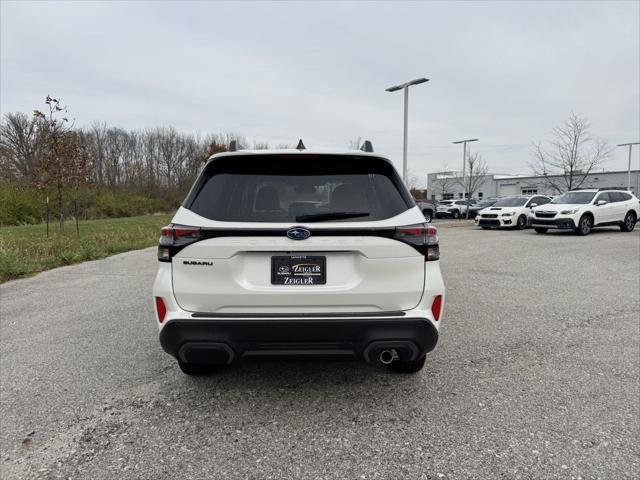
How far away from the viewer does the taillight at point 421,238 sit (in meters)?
2.62

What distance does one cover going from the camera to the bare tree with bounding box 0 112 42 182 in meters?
27.6

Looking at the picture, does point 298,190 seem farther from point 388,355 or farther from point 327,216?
point 388,355

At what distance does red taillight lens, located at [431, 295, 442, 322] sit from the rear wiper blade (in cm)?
71

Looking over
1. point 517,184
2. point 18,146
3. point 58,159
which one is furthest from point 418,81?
point 517,184

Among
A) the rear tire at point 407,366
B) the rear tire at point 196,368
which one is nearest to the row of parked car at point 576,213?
the rear tire at point 407,366

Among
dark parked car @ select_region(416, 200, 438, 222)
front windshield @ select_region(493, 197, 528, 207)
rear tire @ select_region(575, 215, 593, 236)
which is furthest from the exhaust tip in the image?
front windshield @ select_region(493, 197, 528, 207)

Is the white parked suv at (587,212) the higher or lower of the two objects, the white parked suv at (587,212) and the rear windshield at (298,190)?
the lower

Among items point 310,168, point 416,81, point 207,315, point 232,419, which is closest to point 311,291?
point 207,315

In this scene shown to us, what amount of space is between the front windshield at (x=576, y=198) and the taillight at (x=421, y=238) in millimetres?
15981

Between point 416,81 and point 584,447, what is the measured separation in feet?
62.6

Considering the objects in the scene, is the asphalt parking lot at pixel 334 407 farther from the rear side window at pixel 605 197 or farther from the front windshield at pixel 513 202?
the front windshield at pixel 513 202

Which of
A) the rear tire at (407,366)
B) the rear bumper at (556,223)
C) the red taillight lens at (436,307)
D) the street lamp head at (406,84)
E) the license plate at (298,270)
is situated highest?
the street lamp head at (406,84)

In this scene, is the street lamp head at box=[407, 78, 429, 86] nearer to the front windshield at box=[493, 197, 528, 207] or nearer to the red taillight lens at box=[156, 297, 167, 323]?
the front windshield at box=[493, 197, 528, 207]

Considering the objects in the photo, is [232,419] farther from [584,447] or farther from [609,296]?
[609,296]
